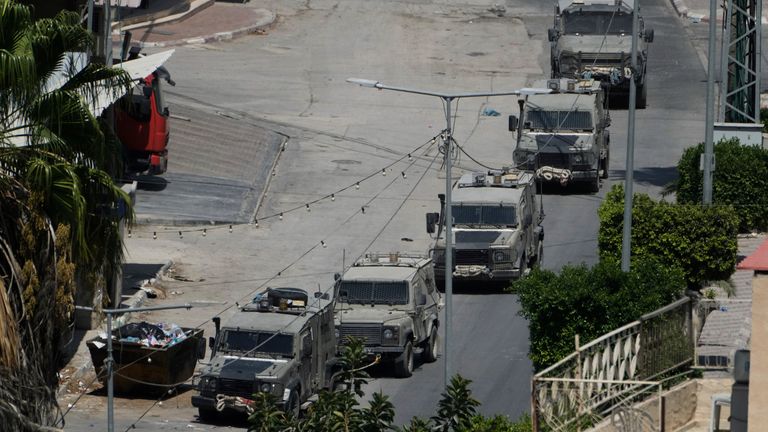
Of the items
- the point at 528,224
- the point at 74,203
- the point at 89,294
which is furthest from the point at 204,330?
the point at 74,203

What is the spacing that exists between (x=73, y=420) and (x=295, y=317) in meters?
4.55

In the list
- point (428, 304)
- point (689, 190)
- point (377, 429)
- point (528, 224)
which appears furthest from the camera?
point (689, 190)

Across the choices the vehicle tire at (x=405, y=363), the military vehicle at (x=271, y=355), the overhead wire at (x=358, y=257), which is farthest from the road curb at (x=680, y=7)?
the military vehicle at (x=271, y=355)

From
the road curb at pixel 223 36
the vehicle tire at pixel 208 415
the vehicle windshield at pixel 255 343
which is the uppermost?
the road curb at pixel 223 36

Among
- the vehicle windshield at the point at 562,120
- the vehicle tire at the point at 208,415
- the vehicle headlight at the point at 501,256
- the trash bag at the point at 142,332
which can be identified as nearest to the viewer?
the vehicle tire at the point at 208,415

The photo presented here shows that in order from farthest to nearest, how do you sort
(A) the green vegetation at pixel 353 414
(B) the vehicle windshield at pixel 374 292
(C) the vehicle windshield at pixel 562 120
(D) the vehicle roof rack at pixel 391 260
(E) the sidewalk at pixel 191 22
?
(E) the sidewalk at pixel 191 22 → (C) the vehicle windshield at pixel 562 120 → (D) the vehicle roof rack at pixel 391 260 → (B) the vehicle windshield at pixel 374 292 → (A) the green vegetation at pixel 353 414

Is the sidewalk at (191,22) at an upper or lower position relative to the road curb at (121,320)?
upper

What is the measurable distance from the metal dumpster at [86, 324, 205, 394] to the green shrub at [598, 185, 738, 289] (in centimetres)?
1010

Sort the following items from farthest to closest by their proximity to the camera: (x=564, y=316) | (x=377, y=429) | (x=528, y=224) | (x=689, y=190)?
(x=689, y=190) < (x=528, y=224) < (x=564, y=316) < (x=377, y=429)

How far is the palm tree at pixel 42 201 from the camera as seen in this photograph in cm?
2444

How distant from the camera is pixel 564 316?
31.7 m

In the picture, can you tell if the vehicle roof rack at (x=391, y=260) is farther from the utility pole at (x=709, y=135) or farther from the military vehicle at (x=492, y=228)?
the utility pole at (x=709, y=135)

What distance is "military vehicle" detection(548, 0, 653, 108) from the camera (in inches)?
2211

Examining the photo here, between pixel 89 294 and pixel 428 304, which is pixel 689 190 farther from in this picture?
pixel 89 294
